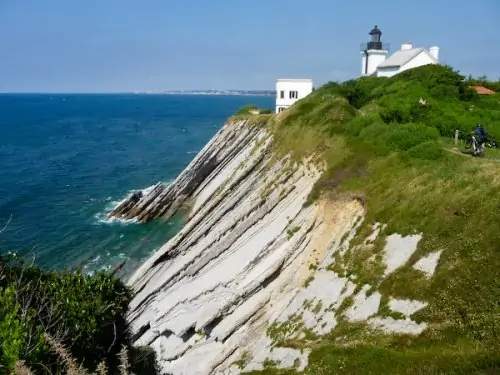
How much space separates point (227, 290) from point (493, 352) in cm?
1618

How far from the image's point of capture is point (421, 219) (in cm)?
2034

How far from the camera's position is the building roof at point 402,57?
195ft

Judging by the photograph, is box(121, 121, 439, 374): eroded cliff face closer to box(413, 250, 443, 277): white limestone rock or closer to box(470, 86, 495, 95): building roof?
box(413, 250, 443, 277): white limestone rock

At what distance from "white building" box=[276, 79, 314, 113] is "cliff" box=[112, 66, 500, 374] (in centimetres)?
2581

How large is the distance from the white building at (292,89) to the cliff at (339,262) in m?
25.8

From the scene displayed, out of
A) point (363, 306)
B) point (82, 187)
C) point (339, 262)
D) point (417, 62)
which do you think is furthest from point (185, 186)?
point (363, 306)

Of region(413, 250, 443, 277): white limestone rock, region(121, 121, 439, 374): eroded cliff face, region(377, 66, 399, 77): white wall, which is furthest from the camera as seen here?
region(377, 66, 399, 77): white wall

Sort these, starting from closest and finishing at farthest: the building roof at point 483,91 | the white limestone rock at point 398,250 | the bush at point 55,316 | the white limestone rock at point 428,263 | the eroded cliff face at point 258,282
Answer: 1. the bush at point 55,316
2. the white limestone rock at point 428,263
3. the white limestone rock at point 398,250
4. the eroded cliff face at point 258,282
5. the building roof at point 483,91

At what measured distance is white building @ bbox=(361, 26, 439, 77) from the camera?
196 feet

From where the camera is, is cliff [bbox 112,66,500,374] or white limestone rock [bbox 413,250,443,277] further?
white limestone rock [bbox 413,250,443,277]

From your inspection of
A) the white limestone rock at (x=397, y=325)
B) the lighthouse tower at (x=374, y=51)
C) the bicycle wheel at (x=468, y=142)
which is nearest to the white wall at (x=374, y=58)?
the lighthouse tower at (x=374, y=51)

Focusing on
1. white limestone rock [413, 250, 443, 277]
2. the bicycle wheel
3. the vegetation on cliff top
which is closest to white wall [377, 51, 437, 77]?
the bicycle wheel

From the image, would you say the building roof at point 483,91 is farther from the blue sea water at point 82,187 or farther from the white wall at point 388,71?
the blue sea water at point 82,187

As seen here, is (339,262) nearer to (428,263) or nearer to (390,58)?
(428,263)
